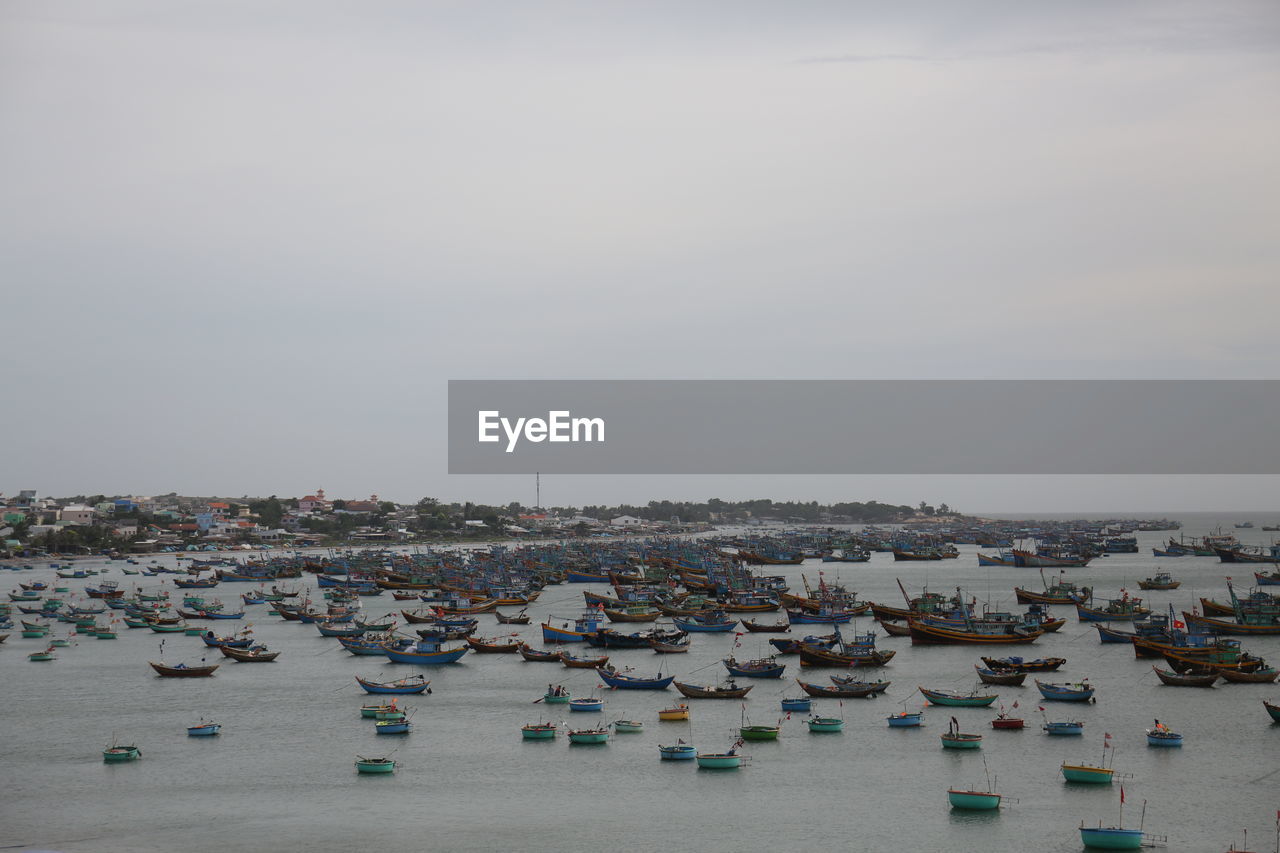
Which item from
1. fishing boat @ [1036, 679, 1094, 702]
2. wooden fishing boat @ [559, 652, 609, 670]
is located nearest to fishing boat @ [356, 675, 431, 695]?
wooden fishing boat @ [559, 652, 609, 670]

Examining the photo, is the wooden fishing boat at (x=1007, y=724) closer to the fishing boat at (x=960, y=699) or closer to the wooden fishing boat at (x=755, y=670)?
the fishing boat at (x=960, y=699)

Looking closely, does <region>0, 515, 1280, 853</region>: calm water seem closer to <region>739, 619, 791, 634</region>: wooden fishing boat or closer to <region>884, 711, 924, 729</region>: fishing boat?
<region>884, 711, 924, 729</region>: fishing boat

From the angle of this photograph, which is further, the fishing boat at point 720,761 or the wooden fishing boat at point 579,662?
the wooden fishing boat at point 579,662

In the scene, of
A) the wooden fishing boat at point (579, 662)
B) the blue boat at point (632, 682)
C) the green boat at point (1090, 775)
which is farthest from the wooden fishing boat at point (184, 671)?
the green boat at point (1090, 775)

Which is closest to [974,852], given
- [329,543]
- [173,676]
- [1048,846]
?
[1048,846]

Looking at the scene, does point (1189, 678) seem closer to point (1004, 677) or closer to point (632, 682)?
point (1004, 677)

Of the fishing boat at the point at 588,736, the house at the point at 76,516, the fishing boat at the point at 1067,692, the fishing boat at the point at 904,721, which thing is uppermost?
the house at the point at 76,516

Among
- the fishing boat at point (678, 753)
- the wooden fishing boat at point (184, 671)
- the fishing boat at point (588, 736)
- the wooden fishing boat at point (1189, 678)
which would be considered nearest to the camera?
the fishing boat at point (678, 753)
